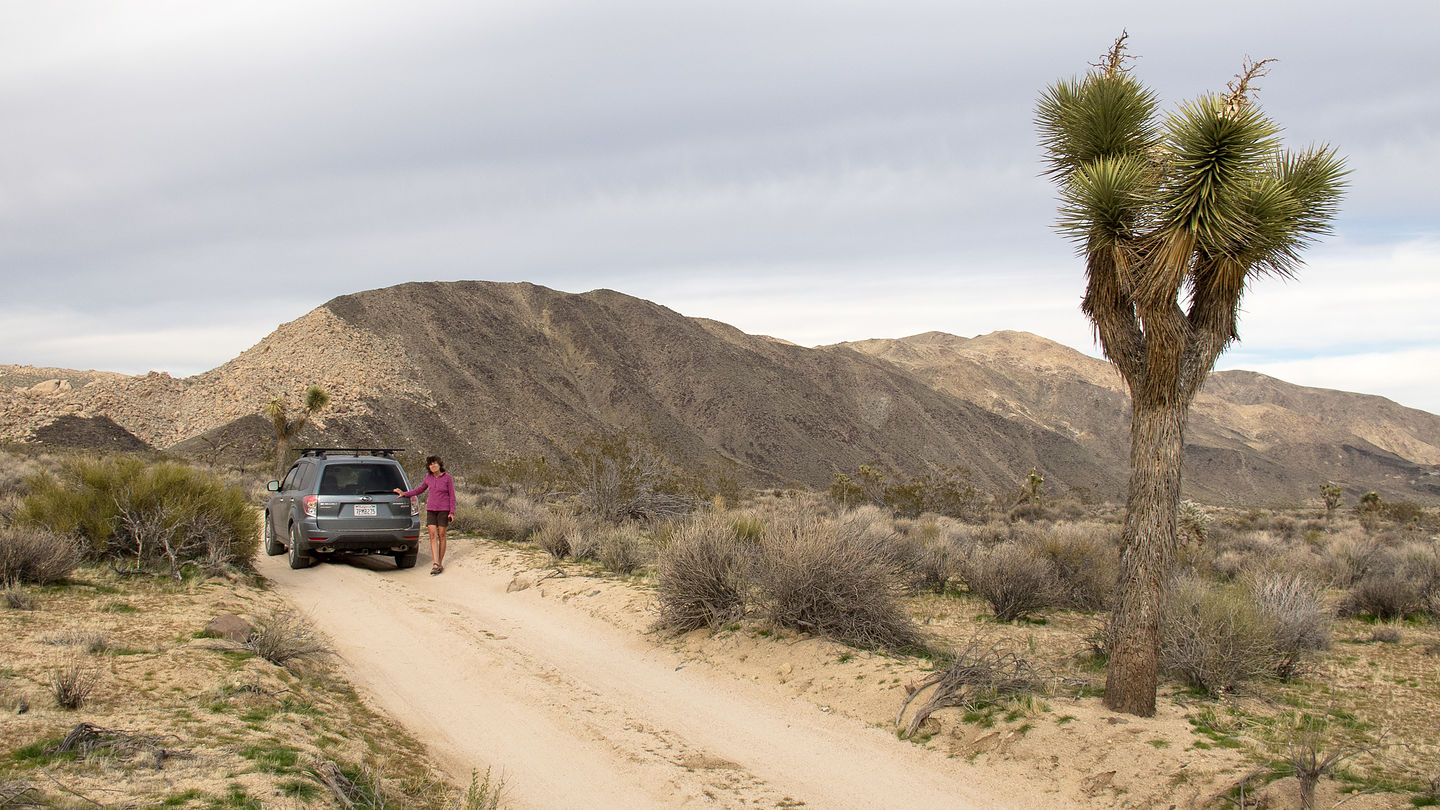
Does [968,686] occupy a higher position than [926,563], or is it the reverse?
[926,563]

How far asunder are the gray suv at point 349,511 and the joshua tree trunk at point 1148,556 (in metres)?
9.68

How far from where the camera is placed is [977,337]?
428 feet

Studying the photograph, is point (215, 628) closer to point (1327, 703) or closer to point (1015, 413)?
point (1327, 703)

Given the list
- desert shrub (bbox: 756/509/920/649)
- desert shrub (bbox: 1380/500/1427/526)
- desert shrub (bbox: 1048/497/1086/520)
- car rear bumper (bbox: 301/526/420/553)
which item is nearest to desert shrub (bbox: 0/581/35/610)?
car rear bumper (bbox: 301/526/420/553)

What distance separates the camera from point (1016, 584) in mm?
11406

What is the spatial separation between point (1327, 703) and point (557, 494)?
20.4 m

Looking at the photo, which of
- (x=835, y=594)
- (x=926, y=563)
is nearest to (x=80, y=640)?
(x=835, y=594)

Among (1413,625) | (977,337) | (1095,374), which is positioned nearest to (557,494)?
(1413,625)

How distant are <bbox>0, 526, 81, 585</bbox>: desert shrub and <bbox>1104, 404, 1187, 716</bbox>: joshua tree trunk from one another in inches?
381

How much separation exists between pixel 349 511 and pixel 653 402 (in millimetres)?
58285

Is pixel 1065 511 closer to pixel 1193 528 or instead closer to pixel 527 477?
pixel 1193 528

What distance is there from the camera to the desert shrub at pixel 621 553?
12.7m

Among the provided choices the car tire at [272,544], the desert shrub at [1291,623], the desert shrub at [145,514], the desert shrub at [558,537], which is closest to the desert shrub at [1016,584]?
the desert shrub at [1291,623]

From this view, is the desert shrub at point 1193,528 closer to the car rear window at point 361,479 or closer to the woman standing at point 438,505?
the woman standing at point 438,505
